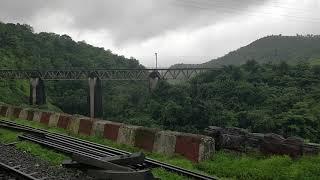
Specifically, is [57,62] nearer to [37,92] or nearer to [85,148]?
[37,92]

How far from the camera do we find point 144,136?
13.2 m

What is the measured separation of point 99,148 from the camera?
494 inches

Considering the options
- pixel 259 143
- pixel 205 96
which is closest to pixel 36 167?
pixel 259 143

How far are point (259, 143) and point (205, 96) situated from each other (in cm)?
7444

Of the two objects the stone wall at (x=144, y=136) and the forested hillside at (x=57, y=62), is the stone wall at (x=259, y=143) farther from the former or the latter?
the forested hillside at (x=57, y=62)

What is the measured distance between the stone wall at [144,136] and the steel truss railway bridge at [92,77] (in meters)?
55.7

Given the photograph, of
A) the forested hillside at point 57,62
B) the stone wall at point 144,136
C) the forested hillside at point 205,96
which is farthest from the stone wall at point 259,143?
the forested hillside at point 57,62

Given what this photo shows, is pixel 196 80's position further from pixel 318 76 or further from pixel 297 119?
pixel 297 119

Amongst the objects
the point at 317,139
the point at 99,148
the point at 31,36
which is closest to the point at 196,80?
the point at 317,139

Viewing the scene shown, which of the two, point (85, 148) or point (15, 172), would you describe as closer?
point (15, 172)

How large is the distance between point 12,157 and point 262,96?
234 feet

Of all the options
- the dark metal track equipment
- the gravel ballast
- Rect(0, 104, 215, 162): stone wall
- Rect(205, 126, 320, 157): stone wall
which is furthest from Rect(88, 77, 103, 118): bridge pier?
Rect(205, 126, 320, 157): stone wall

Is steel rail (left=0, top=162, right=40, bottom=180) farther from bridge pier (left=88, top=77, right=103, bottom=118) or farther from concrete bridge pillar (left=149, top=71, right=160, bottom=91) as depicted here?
concrete bridge pillar (left=149, top=71, right=160, bottom=91)

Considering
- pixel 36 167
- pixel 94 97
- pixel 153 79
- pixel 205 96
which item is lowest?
pixel 36 167
